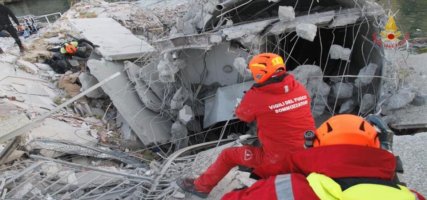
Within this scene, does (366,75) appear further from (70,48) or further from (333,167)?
(70,48)

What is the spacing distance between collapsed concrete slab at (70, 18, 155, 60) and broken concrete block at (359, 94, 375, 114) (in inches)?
139

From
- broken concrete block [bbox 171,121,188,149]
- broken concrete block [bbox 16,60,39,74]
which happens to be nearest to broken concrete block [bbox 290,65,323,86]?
broken concrete block [bbox 171,121,188,149]

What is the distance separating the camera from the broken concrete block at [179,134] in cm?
629

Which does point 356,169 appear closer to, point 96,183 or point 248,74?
point 96,183

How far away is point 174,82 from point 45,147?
213cm

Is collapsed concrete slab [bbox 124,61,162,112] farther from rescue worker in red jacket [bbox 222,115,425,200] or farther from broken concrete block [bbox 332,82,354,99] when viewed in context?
rescue worker in red jacket [bbox 222,115,425,200]

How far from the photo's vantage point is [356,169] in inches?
73.0

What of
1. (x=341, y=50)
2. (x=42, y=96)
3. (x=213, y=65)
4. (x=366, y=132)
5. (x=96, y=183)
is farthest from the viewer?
(x=42, y=96)

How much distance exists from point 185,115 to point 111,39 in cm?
335

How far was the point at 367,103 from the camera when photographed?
18.6ft

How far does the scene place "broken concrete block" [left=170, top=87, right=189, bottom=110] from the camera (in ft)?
20.7

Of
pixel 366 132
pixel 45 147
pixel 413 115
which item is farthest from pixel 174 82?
pixel 366 132

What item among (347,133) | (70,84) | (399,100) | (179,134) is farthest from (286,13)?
(70,84)

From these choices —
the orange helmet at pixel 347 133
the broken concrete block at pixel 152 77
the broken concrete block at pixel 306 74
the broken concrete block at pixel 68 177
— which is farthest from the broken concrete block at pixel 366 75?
the broken concrete block at pixel 68 177
